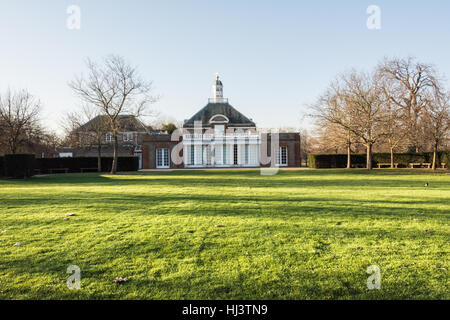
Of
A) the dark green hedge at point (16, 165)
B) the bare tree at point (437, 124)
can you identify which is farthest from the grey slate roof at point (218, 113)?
the dark green hedge at point (16, 165)

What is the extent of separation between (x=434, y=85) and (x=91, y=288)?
44.4 meters

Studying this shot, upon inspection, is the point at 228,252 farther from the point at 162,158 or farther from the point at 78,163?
the point at 162,158

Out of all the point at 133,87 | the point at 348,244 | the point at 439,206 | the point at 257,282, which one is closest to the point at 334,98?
the point at 133,87

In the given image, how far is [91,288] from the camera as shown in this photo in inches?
141

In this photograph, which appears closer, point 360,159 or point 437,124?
point 437,124

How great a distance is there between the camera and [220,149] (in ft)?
147

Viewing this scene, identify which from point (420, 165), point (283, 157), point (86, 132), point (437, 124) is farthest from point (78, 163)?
point (420, 165)

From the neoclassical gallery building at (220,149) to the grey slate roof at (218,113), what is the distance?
9.76 feet

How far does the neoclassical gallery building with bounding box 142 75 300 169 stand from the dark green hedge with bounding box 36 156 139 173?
20.1 ft

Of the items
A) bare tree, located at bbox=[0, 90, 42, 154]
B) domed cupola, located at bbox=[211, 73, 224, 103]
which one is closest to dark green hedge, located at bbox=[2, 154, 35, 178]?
bare tree, located at bbox=[0, 90, 42, 154]

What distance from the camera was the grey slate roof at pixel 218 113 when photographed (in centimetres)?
4819

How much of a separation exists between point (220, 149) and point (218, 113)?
7470mm

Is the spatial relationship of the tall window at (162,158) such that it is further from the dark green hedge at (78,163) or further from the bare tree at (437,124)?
the bare tree at (437,124)
